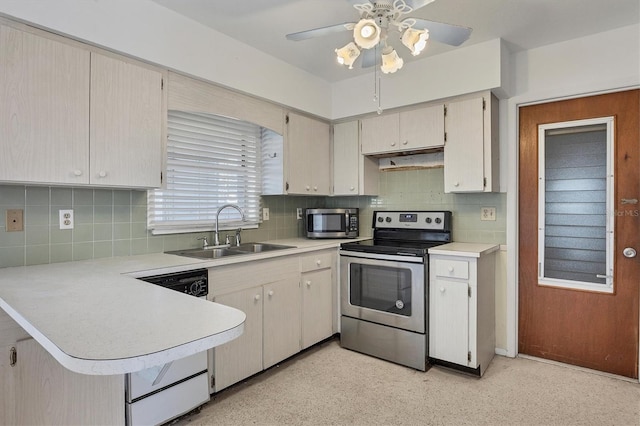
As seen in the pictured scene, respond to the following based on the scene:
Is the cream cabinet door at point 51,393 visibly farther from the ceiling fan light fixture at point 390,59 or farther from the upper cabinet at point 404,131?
the upper cabinet at point 404,131

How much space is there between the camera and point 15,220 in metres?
1.88

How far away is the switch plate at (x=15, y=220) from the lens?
1860mm

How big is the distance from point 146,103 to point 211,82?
505 millimetres

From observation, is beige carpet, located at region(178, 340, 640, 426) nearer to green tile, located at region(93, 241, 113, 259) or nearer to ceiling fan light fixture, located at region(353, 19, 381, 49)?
green tile, located at region(93, 241, 113, 259)

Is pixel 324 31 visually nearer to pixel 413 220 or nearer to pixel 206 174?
pixel 206 174

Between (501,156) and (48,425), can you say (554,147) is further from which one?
(48,425)

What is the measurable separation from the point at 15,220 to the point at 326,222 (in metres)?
2.25

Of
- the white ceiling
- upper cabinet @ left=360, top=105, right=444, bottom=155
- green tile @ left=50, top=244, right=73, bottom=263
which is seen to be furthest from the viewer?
upper cabinet @ left=360, top=105, right=444, bottom=155

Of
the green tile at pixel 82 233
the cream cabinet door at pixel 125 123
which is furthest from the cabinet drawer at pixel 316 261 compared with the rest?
the green tile at pixel 82 233

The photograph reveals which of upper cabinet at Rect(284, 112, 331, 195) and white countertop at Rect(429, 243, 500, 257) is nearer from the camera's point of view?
white countertop at Rect(429, 243, 500, 257)

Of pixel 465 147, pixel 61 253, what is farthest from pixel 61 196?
pixel 465 147

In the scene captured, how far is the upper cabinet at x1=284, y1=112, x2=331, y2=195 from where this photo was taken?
10.2ft

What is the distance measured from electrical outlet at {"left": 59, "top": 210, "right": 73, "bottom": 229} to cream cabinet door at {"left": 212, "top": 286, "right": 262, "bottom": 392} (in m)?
0.95

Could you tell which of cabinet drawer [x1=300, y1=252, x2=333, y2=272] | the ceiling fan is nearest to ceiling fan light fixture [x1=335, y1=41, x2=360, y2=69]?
the ceiling fan
